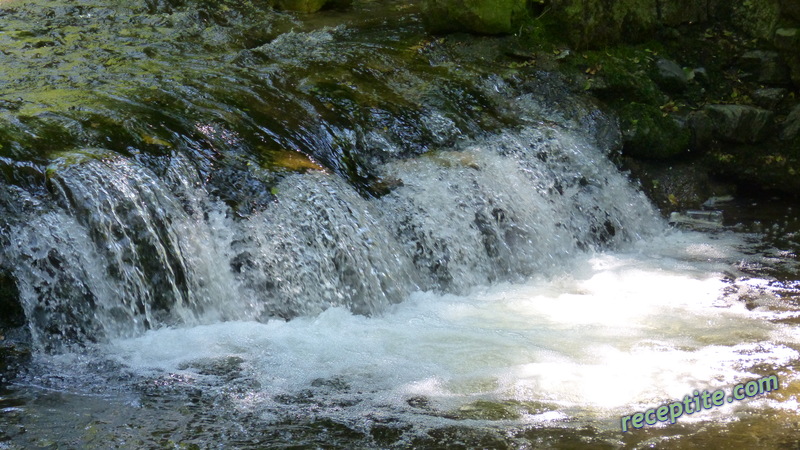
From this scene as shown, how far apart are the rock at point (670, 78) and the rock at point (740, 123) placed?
1.41 feet

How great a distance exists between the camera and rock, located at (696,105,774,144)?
8.05m

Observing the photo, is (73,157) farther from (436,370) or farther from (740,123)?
(740,123)

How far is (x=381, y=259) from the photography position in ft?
19.7

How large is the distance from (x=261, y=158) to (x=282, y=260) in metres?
0.90

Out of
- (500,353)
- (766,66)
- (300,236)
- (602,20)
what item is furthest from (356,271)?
(766,66)

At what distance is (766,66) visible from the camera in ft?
27.2

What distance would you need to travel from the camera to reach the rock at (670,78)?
838 centimetres

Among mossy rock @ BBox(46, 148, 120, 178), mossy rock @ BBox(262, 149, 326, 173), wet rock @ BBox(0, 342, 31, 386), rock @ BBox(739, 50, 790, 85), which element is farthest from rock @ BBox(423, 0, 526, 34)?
wet rock @ BBox(0, 342, 31, 386)

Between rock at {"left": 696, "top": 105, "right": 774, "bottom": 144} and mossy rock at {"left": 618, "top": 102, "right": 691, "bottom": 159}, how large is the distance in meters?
0.32

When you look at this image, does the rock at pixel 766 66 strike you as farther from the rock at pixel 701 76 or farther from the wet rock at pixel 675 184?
the wet rock at pixel 675 184

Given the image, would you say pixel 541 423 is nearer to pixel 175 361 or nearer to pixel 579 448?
pixel 579 448

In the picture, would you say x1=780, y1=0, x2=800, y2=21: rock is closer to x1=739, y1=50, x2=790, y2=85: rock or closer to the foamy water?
x1=739, y1=50, x2=790, y2=85: rock

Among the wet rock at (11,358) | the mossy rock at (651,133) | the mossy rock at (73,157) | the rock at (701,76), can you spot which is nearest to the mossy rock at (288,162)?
the mossy rock at (73,157)

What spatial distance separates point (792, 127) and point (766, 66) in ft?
2.45
